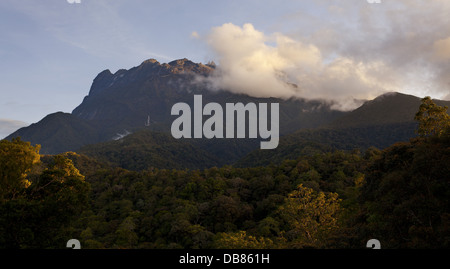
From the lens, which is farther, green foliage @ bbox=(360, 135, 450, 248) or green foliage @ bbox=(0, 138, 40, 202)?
green foliage @ bbox=(0, 138, 40, 202)

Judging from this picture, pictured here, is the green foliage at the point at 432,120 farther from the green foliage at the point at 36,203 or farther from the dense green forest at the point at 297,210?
the green foliage at the point at 36,203

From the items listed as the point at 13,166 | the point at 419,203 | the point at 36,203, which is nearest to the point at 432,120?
the point at 419,203

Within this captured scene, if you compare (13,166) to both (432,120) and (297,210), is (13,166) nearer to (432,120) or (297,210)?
(297,210)

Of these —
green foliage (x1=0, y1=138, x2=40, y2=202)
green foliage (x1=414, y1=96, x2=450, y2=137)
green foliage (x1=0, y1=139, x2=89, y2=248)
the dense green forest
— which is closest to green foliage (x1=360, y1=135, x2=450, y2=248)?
the dense green forest

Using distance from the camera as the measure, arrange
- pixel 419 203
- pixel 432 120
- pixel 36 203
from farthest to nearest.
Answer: pixel 432 120 < pixel 36 203 < pixel 419 203

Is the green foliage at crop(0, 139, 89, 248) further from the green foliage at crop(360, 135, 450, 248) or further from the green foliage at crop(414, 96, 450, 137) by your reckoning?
the green foliage at crop(414, 96, 450, 137)

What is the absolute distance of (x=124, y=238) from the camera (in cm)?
5306

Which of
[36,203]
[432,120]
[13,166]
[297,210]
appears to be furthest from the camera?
[297,210]

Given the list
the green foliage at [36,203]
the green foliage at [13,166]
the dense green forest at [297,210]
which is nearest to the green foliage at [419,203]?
the dense green forest at [297,210]

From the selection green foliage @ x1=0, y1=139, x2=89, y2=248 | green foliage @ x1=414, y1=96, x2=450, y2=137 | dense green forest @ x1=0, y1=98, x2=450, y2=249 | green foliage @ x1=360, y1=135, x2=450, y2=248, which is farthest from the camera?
green foliage @ x1=414, y1=96, x2=450, y2=137

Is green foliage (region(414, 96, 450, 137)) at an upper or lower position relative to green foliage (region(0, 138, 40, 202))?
upper
